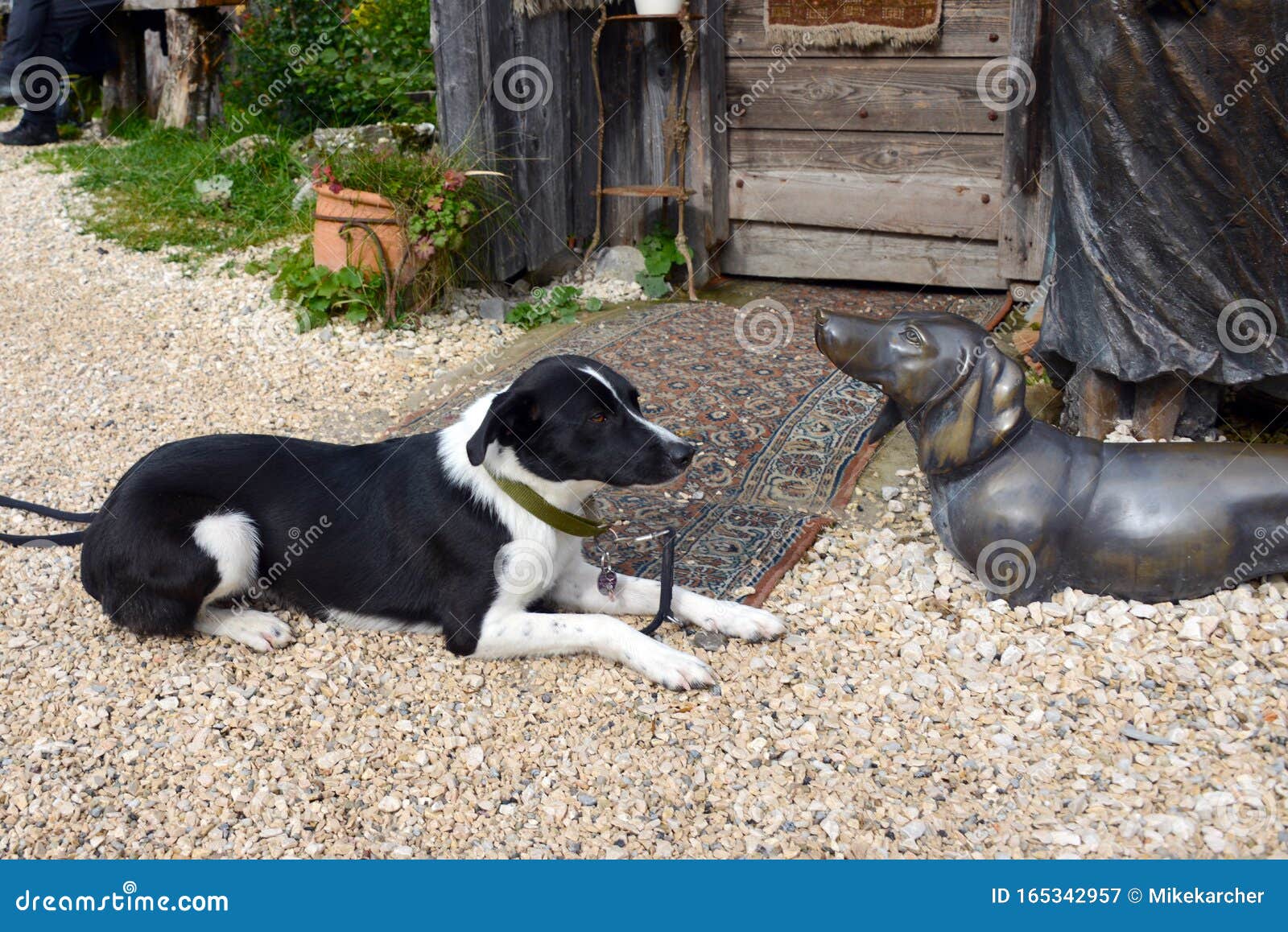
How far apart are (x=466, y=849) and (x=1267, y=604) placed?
229 cm

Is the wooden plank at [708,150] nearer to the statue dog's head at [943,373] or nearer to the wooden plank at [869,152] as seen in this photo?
the wooden plank at [869,152]

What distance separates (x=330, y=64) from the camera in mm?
8047

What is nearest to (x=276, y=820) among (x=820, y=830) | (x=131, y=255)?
(x=820, y=830)

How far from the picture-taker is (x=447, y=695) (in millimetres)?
3252

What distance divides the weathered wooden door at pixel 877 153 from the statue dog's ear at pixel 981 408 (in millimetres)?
2828

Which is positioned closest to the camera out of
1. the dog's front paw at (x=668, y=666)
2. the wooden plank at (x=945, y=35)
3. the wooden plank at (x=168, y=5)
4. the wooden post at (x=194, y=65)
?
the dog's front paw at (x=668, y=666)

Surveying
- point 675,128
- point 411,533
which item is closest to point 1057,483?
point 411,533

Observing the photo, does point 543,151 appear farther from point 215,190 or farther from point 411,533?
point 411,533

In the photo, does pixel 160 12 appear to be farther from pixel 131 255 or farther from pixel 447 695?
pixel 447 695

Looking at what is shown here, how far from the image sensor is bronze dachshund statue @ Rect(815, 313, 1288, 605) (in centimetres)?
326

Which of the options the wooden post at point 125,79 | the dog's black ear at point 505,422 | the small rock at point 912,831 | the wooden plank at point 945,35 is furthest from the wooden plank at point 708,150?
the wooden post at point 125,79

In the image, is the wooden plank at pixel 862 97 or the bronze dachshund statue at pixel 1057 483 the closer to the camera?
the bronze dachshund statue at pixel 1057 483

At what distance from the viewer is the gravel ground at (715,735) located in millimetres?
2674

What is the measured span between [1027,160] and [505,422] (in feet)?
12.2
